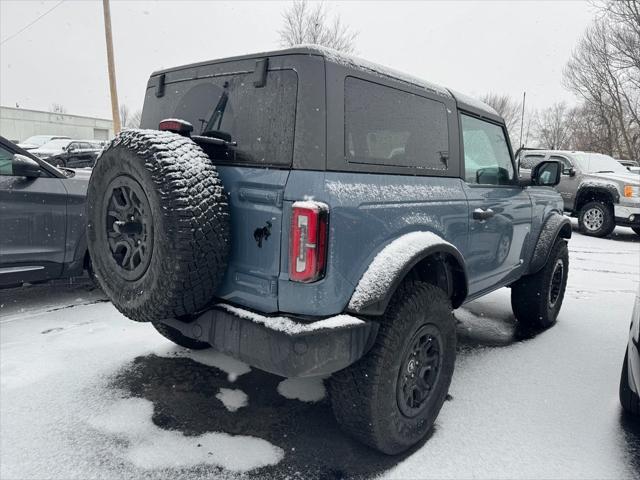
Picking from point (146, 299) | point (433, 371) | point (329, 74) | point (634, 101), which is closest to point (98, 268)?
point (146, 299)

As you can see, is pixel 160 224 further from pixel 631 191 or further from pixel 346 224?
pixel 631 191

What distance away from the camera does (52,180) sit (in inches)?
164

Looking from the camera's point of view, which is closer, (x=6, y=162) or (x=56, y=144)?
(x=6, y=162)

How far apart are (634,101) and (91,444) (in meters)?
30.0

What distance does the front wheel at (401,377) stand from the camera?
210cm

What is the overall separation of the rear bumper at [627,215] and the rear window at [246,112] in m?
10.0

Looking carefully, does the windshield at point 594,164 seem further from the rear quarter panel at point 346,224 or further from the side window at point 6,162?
the side window at point 6,162

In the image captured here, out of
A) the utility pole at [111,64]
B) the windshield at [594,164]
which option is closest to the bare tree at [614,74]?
the windshield at [594,164]

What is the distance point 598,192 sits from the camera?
33.3 feet

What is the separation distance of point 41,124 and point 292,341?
4519 cm

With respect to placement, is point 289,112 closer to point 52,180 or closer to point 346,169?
point 346,169

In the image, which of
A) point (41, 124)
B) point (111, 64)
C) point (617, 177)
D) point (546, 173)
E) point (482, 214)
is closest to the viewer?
point (482, 214)

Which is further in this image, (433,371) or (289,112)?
(433,371)

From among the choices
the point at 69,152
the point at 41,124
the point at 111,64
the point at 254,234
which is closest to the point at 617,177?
the point at 254,234
